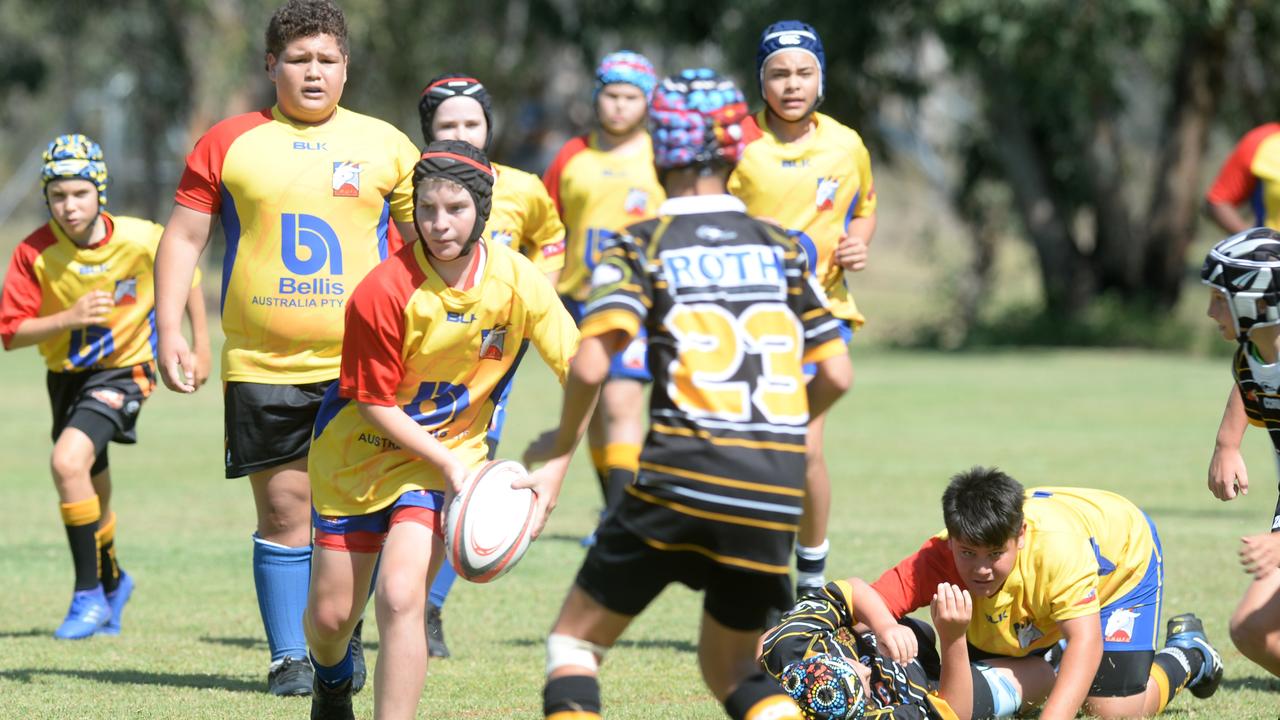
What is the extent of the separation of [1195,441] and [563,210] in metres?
7.66

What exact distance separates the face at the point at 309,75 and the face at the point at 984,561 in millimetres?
2606

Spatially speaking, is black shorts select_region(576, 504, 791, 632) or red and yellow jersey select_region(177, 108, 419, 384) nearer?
black shorts select_region(576, 504, 791, 632)

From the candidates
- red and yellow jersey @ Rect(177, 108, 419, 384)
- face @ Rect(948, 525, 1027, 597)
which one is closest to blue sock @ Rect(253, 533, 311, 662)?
red and yellow jersey @ Rect(177, 108, 419, 384)

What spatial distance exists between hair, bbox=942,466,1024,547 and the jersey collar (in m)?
1.39

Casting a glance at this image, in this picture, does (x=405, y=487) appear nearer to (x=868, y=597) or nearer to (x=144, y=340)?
(x=868, y=597)

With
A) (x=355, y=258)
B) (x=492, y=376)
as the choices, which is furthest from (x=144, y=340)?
(x=492, y=376)

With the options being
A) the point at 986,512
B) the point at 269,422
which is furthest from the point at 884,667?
the point at 269,422

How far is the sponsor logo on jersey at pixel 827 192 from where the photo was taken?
23.8ft

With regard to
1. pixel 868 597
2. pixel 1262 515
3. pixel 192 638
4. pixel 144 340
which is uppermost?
pixel 144 340

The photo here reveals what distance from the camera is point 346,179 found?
592 centimetres

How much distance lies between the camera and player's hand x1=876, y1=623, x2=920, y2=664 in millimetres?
5176

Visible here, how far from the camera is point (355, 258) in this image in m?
5.96

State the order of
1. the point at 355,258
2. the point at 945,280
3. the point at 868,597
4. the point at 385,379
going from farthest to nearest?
1. the point at 945,280
2. the point at 355,258
3. the point at 868,597
4. the point at 385,379

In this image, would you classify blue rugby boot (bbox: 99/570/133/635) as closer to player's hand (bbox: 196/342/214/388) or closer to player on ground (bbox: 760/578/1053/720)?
player's hand (bbox: 196/342/214/388)
